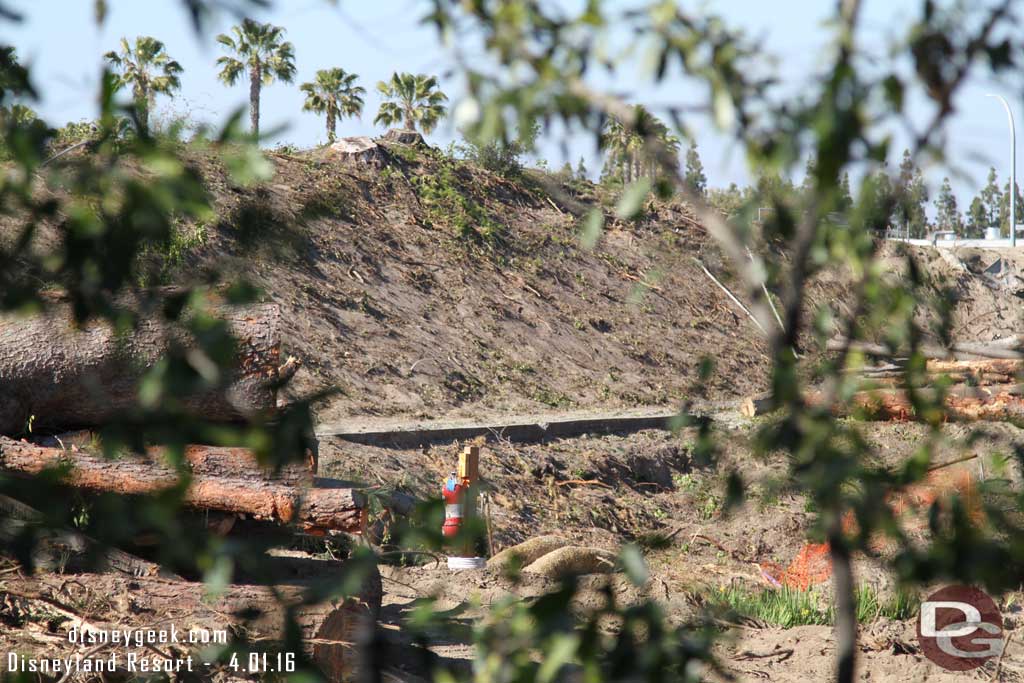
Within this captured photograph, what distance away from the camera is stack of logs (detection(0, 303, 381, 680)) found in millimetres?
5289

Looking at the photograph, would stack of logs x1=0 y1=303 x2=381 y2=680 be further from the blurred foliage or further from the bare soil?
the blurred foliage

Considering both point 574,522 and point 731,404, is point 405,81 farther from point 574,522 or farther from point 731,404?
point 574,522

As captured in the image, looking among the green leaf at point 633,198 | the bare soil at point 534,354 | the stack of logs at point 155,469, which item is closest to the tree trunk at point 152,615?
the stack of logs at point 155,469

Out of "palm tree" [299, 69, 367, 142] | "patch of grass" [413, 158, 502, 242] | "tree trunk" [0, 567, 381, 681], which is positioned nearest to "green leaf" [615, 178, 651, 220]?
"tree trunk" [0, 567, 381, 681]

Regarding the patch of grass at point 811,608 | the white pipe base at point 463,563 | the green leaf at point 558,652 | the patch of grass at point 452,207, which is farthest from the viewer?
the patch of grass at point 452,207

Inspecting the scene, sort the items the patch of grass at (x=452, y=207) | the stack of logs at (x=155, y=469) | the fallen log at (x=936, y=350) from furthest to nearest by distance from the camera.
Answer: the patch of grass at (x=452, y=207) < the stack of logs at (x=155, y=469) < the fallen log at (x=936, y=350)

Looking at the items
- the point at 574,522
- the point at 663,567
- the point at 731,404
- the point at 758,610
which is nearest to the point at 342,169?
the point at 731,404

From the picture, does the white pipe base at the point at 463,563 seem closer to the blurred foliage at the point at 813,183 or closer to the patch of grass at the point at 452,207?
the blurred foliage at the point at 813,183

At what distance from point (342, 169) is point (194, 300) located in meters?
22.2

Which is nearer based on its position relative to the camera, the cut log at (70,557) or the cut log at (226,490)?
the cut log at (70,557)

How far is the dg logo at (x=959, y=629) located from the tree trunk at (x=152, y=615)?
4507mm

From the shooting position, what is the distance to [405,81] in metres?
32.6

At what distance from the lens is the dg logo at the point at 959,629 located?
7.36 metres

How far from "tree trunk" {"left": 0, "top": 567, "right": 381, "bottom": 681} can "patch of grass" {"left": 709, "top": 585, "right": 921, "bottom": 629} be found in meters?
3.71
